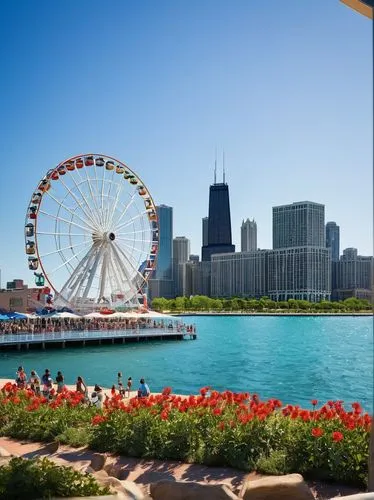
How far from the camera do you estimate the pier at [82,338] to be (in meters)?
47.0

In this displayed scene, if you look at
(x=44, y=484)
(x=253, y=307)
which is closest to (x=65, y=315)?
(x=44, y=484)

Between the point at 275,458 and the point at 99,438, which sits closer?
the point at 275,458

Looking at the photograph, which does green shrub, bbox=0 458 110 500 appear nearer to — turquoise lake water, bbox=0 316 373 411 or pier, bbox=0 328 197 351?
turquoise lake water, bbox=0 316 373 411

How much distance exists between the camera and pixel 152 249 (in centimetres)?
5866

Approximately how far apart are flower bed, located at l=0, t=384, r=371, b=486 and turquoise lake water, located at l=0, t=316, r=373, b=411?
14153 millimetres

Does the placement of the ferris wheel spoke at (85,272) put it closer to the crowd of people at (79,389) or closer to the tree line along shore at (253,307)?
the crowd of people at (79,389)

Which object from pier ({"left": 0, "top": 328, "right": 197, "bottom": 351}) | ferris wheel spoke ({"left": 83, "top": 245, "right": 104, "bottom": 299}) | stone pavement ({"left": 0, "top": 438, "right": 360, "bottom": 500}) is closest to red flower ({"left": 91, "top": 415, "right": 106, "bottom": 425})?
stone pavement ({"left": 0, "top": 438, "right": 360, "bottom": 500})

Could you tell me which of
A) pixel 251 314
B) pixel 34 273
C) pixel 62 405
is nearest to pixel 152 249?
pixel 34 273

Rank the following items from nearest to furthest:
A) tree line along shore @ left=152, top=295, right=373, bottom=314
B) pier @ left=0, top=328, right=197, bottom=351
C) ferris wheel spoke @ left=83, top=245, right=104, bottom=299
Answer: pier @ left=0, top=328, right=197, bottom=351 < ferris wheel spoke @ left=83, top=245, right=104, bottom=299 < tree line along shore @ left=152, top=295, right=373, bottom=314

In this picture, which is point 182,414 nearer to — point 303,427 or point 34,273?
point 303,427

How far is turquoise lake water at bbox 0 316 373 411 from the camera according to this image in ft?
96.0

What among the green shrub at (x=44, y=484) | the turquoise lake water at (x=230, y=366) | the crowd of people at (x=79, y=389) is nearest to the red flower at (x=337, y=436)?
the green shrub at (x=44, y=484)

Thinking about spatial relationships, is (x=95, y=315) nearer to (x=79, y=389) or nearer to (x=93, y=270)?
(x=93, y=270)

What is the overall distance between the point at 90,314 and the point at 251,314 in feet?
327
